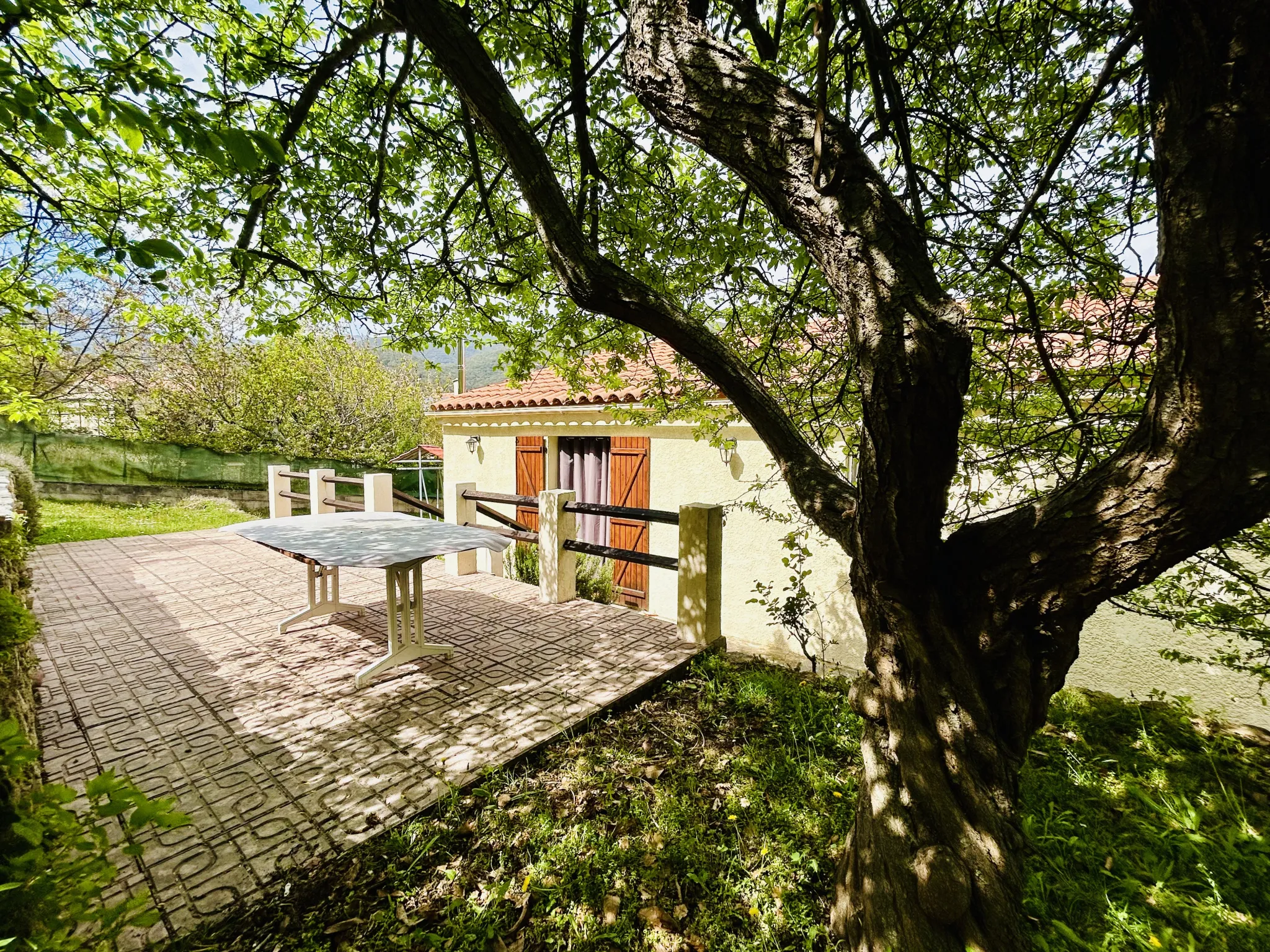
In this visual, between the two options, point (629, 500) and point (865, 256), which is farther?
point (629, 500)

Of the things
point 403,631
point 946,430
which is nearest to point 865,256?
point 946,430

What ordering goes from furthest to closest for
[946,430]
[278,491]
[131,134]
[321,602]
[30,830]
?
1. [278,491]
2. [321,602]
3. [946,430]
4. [131,134]
5. [30,830]

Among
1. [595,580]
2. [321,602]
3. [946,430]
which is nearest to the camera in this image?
[946,430]

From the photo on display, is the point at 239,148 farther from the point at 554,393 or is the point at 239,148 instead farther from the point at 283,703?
the point at 554,393

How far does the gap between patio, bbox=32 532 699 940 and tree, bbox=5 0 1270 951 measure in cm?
214

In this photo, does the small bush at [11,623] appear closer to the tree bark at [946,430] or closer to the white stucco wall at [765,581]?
the tree bark at [946,430]

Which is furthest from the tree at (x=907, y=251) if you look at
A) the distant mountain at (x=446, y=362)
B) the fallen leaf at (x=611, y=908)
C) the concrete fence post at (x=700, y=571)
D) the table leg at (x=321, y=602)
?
the table leg at (x=321, y=602)

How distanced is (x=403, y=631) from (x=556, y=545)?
5.97 feet

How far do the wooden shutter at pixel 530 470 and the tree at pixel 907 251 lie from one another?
489 centimetres

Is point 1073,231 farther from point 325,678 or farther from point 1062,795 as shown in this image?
point 325,678

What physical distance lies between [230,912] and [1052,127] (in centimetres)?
533

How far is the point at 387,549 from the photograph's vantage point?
11.4ft

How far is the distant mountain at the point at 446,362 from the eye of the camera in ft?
18.7

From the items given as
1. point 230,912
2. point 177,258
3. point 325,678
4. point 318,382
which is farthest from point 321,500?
point 318,382
